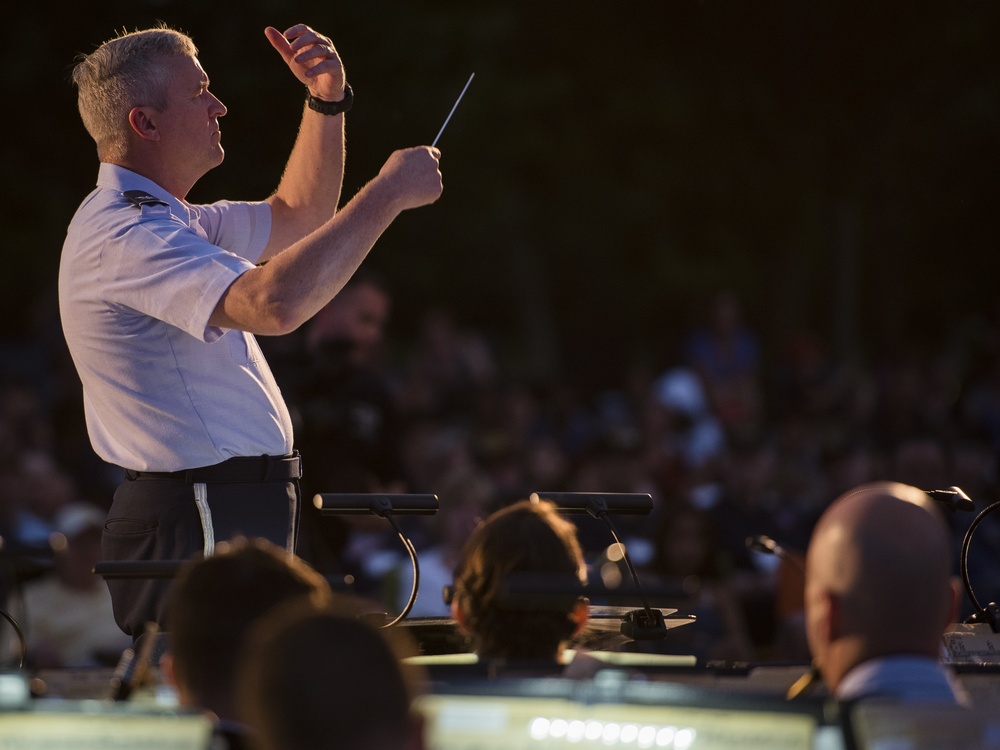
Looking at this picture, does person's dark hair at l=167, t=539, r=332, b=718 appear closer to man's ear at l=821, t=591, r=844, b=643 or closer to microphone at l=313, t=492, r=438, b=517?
man's ear at l=821, t=591, r=844, b=643

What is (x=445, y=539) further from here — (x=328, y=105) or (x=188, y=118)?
(x=188, y=118)

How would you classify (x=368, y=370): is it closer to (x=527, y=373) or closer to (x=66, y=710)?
(x=66, y=710)

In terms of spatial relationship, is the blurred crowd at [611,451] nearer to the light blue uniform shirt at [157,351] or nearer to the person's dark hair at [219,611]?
the light blue uniform shirt at [157,351]

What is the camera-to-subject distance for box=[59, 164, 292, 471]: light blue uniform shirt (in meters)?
3.21

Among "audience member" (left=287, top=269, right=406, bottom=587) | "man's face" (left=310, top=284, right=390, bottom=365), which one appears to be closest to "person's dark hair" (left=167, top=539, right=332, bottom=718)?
"audience member" (left=287, top=269, right=406, bottom=587)

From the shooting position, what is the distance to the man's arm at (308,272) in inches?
122

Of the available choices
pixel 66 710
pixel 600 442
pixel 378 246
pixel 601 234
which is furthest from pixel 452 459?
pixel 601 234

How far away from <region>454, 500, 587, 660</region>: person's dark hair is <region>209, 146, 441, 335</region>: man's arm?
62cm

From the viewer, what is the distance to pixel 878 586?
7.68 feet

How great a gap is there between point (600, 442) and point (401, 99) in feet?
8.25

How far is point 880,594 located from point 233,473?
1.55m

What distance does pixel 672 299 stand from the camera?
1766cm

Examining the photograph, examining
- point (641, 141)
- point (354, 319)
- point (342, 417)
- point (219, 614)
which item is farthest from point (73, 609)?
point (641, 141)

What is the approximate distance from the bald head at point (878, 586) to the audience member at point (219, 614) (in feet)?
2.70
